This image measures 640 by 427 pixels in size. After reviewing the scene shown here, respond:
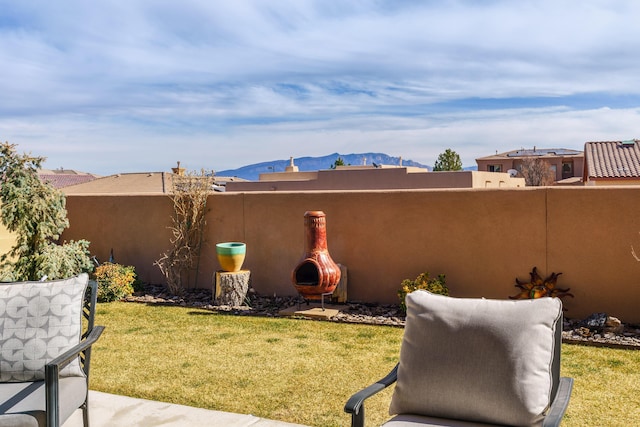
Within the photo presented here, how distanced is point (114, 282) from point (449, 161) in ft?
202

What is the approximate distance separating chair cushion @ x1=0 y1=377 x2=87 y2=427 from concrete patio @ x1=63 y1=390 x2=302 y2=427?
0.73 metres

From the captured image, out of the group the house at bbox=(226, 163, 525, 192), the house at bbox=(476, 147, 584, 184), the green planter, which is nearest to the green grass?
the green planter

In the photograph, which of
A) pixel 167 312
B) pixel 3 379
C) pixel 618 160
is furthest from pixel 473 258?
pixel 618 160

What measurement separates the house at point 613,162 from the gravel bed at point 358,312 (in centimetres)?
2985

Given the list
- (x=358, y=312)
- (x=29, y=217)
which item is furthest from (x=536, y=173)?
(x=29, y=217)

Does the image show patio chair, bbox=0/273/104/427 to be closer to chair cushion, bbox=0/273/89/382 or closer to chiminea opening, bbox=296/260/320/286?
chair cushion, bbox=0/273/89/382

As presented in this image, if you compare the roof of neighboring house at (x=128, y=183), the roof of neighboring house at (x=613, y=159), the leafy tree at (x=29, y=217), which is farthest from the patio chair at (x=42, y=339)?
the roof of neighboring house at (x=128, y=183)

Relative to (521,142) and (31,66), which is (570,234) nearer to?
(31,66)

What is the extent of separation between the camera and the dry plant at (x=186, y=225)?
33.9 ft

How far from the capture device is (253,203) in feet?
32.9

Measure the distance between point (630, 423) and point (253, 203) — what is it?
261 inches

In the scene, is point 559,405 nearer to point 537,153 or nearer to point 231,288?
point 231,288

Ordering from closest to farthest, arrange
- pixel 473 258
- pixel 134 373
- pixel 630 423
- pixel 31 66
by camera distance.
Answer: pixel 630 423, pixel 134 373, pixel 473 258, pixel 31 66

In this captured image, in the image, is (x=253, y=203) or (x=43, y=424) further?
(x=253, y=203)
